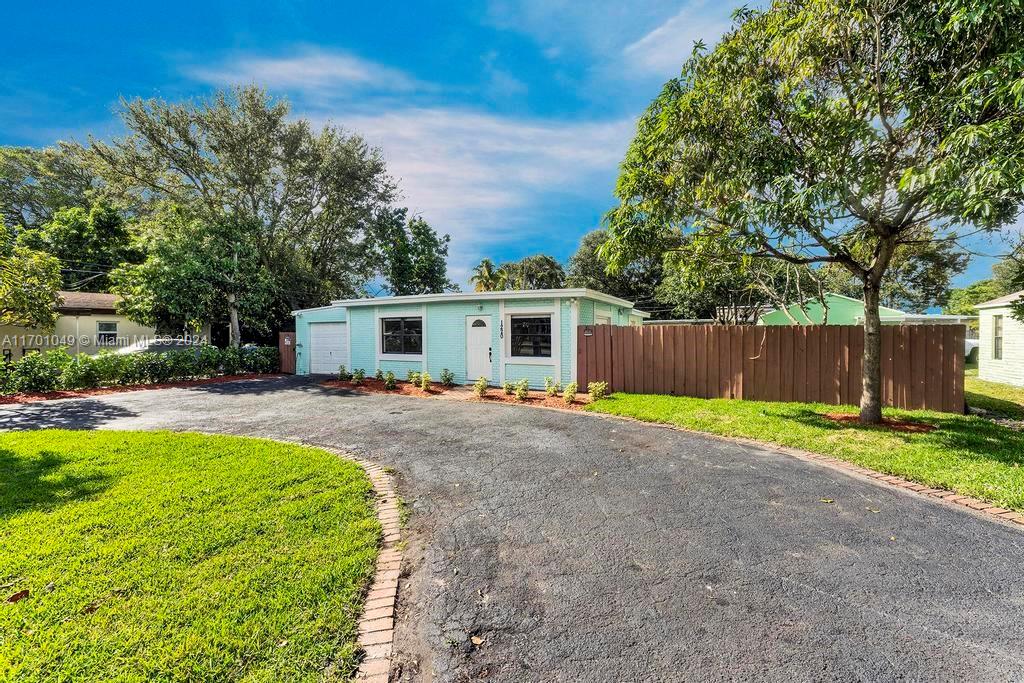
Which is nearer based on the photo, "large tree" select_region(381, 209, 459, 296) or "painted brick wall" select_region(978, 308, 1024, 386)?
"painted brick wall" select_region(978, 308, 1024, 386)

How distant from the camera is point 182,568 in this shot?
2.68 meters

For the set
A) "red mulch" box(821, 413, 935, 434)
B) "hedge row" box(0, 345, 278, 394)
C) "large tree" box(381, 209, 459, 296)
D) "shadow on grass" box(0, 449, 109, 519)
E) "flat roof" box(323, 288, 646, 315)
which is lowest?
"shadow on grass" box(0, 449, 109, 519)

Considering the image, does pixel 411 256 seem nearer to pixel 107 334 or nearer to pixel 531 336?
pixel 107 334

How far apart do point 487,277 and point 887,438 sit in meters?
23.4

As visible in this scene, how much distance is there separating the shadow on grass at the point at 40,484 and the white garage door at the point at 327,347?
10.00 m

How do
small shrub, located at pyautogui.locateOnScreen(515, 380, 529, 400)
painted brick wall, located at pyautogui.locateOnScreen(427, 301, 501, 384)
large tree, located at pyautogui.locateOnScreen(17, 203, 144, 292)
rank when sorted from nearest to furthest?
small shrub, located at pyautogui.locateOnScreen(515, 380, 529, 400) → painted brick wall, located at pyautogui.locateOnScreen(427, 301, 501, 384) → large tree, located at pyautogui.locateOnScreen(17, 203, 144, 292)

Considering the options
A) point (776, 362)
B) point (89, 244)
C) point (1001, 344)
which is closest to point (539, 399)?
point (776, 362)

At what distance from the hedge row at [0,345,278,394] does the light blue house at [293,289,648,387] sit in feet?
9.22

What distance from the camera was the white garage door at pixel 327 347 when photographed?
15070 mm

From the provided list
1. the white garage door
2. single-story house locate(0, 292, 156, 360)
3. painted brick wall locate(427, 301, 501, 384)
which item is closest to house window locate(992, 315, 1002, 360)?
painted brick wall locate(427, 301, 501, 384)

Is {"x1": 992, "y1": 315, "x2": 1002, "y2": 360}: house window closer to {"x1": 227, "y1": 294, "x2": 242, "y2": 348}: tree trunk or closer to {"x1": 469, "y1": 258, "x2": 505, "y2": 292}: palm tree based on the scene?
{"x1": 469, "y1": 258, "x2": 505, "y2": 292}: palm tree

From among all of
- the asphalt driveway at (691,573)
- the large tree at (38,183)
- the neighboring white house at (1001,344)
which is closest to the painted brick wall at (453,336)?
the asphalt driveway at (691,573)

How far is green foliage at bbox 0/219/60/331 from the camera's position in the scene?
9781 millimetres

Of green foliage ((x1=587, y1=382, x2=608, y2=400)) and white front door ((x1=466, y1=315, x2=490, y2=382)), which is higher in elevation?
white front door ((x1=466, y1=315, x2=490, y2=382))
